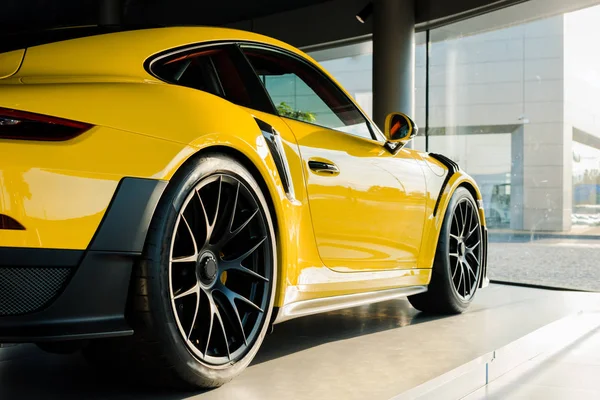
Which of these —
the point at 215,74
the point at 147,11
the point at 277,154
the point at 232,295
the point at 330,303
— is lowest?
the point at 330,303

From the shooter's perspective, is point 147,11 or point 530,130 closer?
point 530,130

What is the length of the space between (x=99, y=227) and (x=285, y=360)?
3.98 feet

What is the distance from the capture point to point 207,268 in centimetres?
228

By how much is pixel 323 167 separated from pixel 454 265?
167 centimetres

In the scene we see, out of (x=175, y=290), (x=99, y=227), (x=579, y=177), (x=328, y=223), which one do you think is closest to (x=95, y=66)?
(x=99, y=227)

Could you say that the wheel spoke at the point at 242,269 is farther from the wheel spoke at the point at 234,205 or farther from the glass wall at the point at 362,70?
the glass wall at the point at 362,70

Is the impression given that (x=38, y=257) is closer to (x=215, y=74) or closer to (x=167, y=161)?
(x=167, y=161)

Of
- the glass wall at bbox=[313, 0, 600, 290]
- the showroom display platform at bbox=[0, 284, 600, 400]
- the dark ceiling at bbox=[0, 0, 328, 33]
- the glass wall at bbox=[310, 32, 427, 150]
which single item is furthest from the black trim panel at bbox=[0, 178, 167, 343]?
the dark ceiling at bbox=[0, 0, 328, 33]

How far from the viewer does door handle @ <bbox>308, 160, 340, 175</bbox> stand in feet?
9.29

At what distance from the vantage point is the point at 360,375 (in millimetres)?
2680

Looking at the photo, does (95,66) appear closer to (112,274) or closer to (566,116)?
(112,274)

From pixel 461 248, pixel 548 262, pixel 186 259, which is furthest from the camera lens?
pixel 548 262

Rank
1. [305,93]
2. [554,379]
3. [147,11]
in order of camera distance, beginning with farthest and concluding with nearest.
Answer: [147,11]
[305,93]
[554,379]

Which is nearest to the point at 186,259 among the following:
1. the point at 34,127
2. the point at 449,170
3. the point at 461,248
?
the point at 34,127
